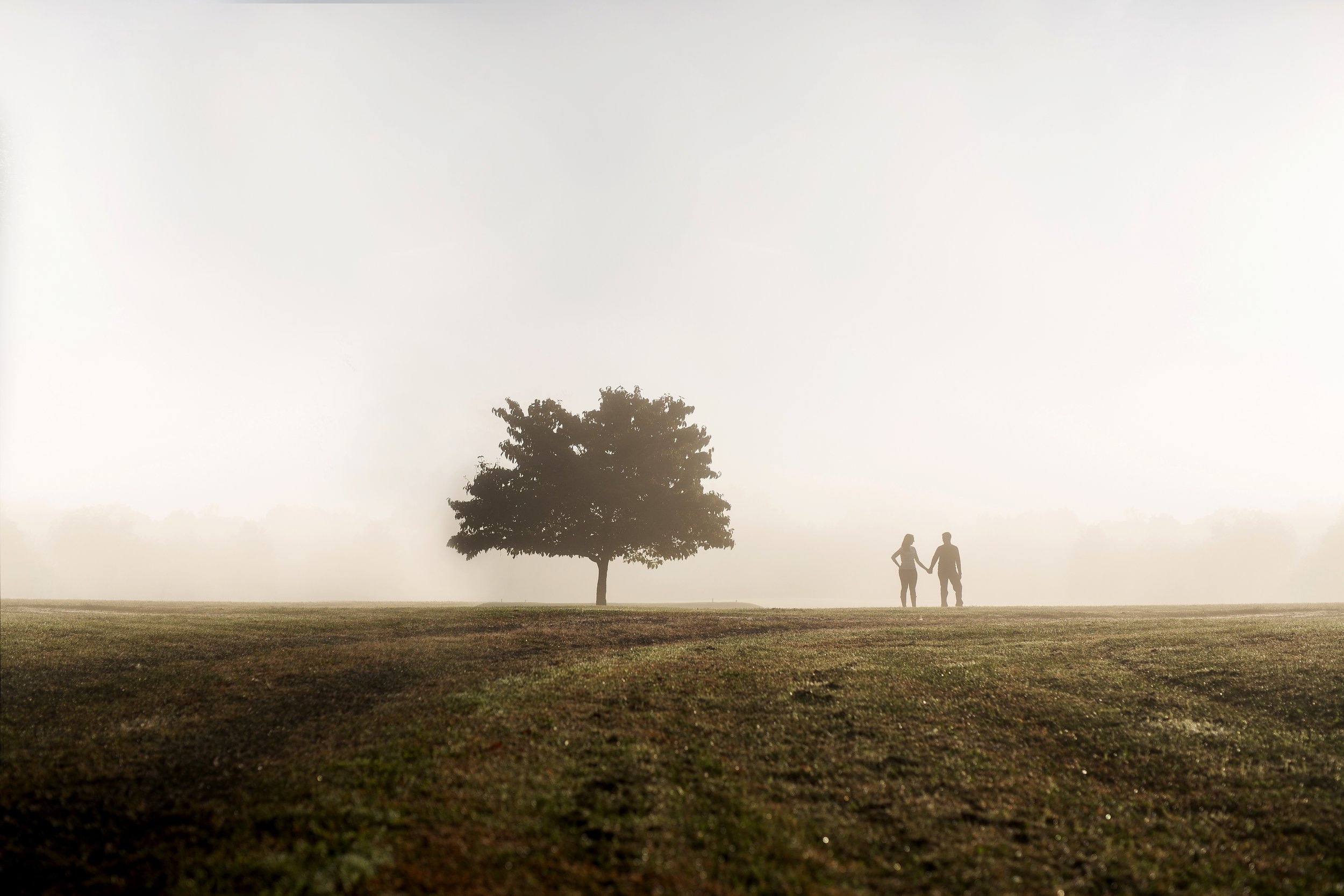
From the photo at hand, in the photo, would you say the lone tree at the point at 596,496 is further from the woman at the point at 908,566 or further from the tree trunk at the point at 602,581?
the woman at the point at 908,566

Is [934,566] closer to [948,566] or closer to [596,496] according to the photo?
[948,566]

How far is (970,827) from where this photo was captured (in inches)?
271

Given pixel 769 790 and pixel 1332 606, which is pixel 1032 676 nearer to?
pixel 769 790

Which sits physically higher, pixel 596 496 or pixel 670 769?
pixel 596 496

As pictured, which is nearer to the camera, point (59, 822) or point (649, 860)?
point (649, 860)

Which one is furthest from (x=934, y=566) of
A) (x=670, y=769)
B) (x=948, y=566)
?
(x=670, y=769)

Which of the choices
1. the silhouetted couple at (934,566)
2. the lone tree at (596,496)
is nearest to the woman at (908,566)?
the silhouetted couple at (934,566)

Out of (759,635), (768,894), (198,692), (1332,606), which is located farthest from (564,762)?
(1332,606)

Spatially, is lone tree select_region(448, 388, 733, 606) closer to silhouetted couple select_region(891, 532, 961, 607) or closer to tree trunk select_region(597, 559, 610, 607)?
tree trunk select_region(597, 559, 610, 607)

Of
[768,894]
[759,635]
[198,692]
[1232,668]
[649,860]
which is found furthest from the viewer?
[759,635]

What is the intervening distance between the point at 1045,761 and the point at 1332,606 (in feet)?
78.2

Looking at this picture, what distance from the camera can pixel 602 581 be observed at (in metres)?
37.8

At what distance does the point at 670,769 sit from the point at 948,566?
2446 centimetres

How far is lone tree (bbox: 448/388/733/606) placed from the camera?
37312 mm
